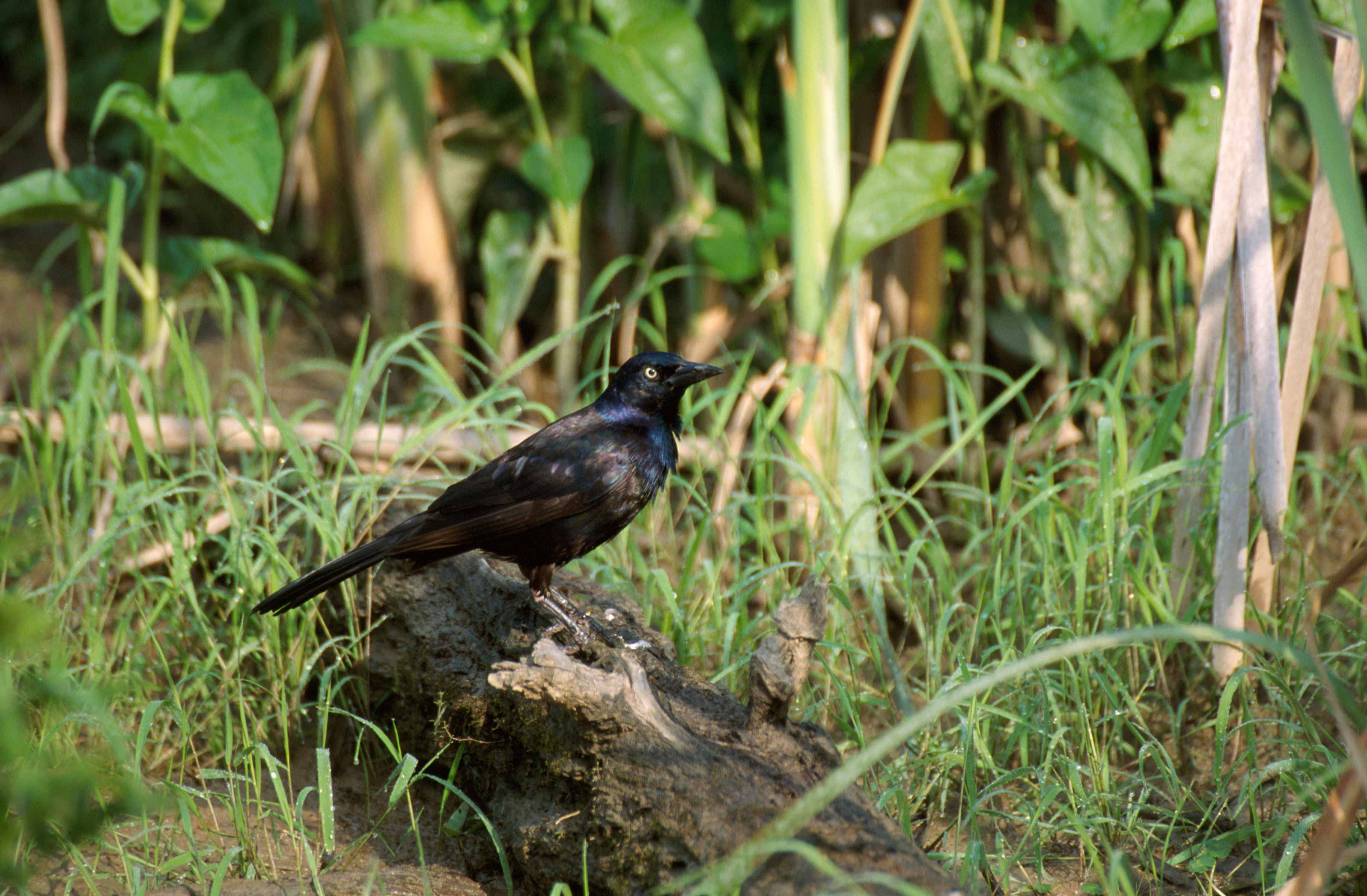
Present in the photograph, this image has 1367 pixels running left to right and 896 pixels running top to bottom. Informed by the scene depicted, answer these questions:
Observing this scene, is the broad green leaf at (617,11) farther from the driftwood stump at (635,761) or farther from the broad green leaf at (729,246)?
the driftwood stump at (635,761)

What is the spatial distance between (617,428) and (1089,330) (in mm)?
1921

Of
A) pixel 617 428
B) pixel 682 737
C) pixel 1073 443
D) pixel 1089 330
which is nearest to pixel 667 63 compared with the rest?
pixel 617 428

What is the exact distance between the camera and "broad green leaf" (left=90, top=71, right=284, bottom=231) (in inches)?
125

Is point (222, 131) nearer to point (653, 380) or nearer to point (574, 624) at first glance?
point (653, 380)

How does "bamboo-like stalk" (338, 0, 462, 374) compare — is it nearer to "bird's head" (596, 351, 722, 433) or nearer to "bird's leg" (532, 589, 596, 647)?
"bird's head" (596, 351, 722, 433)

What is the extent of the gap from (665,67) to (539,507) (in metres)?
1.72

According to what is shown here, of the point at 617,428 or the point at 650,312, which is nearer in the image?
the point at 617,428

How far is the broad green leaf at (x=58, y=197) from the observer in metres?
3.33

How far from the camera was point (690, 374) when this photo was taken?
2.88 metres

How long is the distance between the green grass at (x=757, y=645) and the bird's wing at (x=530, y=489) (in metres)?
0.41

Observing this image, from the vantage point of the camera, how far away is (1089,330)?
3795 mm

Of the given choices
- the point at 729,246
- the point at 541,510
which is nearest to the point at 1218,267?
the point at 541,510

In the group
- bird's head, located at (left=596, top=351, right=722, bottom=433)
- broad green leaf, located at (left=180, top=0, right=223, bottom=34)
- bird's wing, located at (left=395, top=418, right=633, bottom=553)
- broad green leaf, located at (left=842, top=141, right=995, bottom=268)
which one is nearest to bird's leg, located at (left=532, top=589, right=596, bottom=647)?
bird's wing, located at (left=395, top=418, right=633, bottom=553)

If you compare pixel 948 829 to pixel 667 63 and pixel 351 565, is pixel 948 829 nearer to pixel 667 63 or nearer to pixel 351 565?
pixel 351 565
